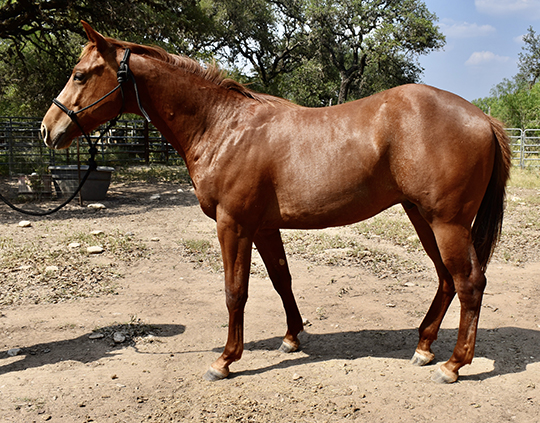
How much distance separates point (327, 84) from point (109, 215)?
24.9 m

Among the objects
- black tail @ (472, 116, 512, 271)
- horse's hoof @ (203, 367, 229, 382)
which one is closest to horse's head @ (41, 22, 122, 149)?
horse's hoof @ (203, 367, 229, 382)

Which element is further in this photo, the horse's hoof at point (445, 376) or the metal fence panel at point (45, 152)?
the metal fence panel at point (45, 152)

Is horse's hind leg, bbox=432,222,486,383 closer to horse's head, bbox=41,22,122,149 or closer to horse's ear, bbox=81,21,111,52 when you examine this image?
horse's head, bbox=41,22,122,149

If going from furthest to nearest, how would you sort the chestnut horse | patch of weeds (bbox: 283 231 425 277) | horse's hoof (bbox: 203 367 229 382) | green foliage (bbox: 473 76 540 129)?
green foliage (bbox: 473 76 540 129) → patch of weeds (bbox: 283 231 425 277) → horse's hoof (bbox: 203 367 229 382) → the chestnut horse

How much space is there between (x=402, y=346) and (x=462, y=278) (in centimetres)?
96

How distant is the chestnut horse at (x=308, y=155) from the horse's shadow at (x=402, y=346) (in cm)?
31

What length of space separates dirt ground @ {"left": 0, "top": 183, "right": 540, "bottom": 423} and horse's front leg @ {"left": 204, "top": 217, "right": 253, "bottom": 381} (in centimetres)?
13

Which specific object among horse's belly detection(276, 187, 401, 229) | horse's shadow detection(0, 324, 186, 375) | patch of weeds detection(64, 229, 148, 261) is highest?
horse's belly detection(276, 187, 401, 229)

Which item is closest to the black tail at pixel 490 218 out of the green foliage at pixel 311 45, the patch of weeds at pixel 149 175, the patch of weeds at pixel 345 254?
the patch of weeds at pixel 345 254

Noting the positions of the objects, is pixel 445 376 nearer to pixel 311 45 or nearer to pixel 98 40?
pixel 98 40

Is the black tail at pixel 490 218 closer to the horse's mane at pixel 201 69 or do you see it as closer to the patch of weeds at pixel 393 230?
the horse's mane at pixel 201 69

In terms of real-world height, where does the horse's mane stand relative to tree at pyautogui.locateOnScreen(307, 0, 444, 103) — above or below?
below

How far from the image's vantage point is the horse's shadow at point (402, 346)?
317 cm

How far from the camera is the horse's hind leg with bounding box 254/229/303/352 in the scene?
3.36 metres
